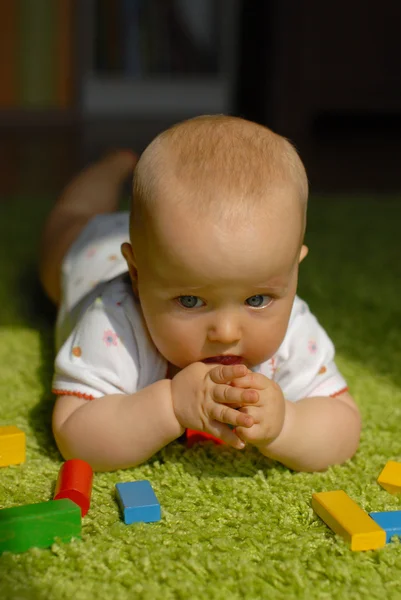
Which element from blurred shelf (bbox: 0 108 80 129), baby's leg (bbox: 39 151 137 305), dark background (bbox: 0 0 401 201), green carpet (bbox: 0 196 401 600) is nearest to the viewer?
green carpet (bbox: 0 196 401 600)

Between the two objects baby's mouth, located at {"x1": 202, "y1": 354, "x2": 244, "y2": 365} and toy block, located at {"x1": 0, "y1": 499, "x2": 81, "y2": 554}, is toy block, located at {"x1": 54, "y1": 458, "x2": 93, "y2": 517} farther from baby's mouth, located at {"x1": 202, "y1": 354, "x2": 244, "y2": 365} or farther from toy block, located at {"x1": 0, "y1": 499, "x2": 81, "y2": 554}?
baby's mouth, located at {"x1": 202, "y1": 354, "x2": 244, "y2": 365}

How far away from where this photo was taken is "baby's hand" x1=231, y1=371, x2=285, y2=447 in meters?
0.81

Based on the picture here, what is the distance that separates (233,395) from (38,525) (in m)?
0.22

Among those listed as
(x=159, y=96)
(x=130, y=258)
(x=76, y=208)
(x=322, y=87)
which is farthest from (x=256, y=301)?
(x=159, y=96)

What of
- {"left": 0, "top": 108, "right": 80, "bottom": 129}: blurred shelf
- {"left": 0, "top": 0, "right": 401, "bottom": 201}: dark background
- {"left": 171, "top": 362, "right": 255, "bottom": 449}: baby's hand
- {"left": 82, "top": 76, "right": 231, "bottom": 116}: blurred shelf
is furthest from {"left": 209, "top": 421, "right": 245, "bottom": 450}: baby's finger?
{"left": 82, "top": 76, "right": 231, "bottom": 116}: blurred shelf

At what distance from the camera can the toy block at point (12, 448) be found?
868mm

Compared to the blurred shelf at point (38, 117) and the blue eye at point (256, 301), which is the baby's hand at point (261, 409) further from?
the blurred shelf at point (38, 117)

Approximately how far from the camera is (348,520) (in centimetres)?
73

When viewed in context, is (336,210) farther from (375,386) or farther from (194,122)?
(194,122)

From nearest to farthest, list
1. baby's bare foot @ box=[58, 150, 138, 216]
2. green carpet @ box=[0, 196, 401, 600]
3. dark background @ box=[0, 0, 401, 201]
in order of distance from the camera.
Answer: green carpet @ box=[0, 196, 401, 600]
baby's bare foot @ box=[58, 150, 138, 216]
dark background @ box=[0, 0, 401, 201]

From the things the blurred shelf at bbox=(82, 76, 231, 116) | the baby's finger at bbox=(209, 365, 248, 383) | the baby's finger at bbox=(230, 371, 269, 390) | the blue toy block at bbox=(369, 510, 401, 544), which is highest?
the baby's finger at bbox=(209, 365, 248, 383)

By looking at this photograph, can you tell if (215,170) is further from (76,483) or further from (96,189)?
(96,189)

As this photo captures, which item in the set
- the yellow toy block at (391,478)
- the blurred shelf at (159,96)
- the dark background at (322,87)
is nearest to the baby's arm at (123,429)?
the yellow toy block at (391,478)

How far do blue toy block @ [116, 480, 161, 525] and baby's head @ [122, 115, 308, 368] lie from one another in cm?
15
